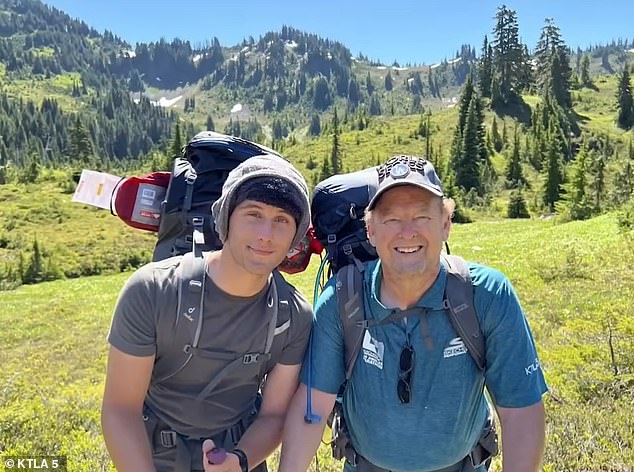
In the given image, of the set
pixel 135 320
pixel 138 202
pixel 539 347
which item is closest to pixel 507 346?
pixel 135 320

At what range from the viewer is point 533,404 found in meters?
2.52

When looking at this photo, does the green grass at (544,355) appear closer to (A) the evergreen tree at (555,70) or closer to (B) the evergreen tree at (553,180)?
(B) the evergreen tree at (553,180)

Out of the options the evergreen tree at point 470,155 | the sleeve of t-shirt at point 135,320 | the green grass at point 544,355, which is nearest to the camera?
the sleeve of t-shirt at point 135,320

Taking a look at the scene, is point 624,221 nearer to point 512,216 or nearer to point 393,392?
point 393,392

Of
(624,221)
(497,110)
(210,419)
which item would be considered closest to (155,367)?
(210,419)

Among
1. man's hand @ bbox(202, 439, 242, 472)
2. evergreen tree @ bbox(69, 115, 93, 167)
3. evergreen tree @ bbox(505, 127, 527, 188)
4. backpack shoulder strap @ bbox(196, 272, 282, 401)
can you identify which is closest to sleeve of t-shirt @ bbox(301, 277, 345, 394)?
backpack shoulder strap @ bbox(196, 272, 282, 401)

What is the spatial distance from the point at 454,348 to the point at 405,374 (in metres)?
0.26

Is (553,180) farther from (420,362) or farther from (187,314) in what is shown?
(187,314)

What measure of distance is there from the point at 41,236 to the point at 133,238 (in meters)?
7.99

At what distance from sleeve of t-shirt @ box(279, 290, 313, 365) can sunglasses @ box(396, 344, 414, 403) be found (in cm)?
52

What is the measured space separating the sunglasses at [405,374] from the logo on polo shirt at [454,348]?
0.16m

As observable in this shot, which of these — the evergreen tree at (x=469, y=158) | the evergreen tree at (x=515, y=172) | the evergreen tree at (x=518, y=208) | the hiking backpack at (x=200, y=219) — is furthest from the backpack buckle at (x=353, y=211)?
the evergreen tree at (x=515, y=172)

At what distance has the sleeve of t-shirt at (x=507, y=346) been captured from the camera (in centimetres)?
249

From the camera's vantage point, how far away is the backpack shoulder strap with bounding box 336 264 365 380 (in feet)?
8.69
